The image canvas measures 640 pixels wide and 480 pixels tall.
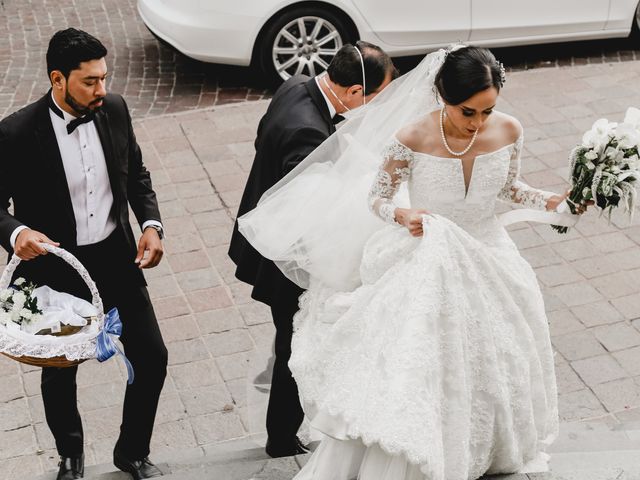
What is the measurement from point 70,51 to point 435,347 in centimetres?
178

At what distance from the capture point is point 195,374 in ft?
17.3

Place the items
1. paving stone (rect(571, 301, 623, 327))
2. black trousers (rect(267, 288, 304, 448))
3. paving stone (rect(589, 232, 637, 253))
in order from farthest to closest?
paving stone (rect(589, 232, 637, 253)) → paving stone (rect(571, 301, 623, 327)) → black trousers (rect(267, 288, 304, 448))

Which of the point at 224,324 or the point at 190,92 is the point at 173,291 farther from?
the point at 190,92

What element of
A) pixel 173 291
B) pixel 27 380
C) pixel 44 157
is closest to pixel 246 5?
pixel 173 291

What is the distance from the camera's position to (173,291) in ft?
19.5

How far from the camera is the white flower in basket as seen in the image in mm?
3666

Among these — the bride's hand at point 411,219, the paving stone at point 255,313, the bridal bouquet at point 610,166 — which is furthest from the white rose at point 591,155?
the paving stone at point 255,313

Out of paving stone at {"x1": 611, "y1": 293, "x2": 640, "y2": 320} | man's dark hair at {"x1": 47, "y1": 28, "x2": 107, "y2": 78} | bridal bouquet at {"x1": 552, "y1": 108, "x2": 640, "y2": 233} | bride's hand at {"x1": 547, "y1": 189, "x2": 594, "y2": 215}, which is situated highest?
man's dark hair at {"x1": 47, "y1": 28, "x2": 107, "y2": 78}

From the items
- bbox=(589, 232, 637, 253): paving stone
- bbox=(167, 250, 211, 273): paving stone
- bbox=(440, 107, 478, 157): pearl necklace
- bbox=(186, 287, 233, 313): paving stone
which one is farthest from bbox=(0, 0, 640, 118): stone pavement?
bbox=(440, 107, 478, 157): pearl necklace

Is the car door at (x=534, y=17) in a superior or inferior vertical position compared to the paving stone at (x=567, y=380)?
superior

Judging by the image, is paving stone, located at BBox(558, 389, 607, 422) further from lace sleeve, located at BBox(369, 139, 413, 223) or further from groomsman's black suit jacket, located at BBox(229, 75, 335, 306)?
lace sleeve, located at BBox(369, 139, 413, 223)

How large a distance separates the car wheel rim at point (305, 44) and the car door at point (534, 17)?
1.28 m

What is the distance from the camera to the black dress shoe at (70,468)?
4.34 m

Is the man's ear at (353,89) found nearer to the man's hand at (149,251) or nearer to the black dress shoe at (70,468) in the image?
the man's hand at (149,251)
